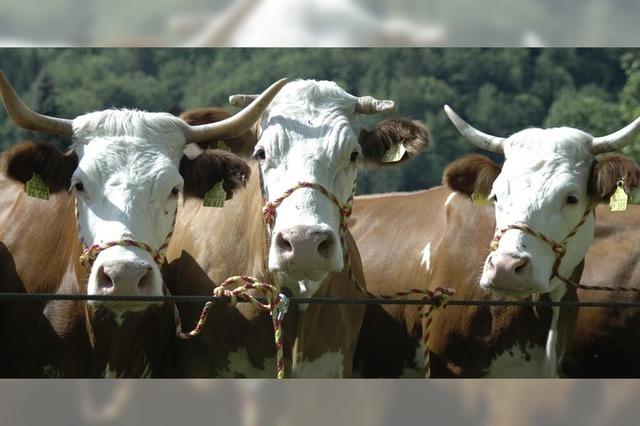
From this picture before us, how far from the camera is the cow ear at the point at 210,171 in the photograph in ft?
16.9

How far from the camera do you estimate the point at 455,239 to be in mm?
6242

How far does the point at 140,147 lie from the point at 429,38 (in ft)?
10.6

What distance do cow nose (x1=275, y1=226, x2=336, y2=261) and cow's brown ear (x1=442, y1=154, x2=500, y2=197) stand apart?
146cm

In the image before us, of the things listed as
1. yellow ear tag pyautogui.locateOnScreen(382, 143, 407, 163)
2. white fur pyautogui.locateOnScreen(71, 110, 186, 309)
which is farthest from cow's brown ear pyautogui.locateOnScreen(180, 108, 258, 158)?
yellow ear tag pyautogui.locateOnScreen(382, 143, 407, 163)

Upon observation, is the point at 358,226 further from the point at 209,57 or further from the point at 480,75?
the point at 209,57

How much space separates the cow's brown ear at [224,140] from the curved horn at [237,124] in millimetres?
106

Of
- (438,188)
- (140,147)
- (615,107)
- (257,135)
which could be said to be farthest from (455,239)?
(615,107)

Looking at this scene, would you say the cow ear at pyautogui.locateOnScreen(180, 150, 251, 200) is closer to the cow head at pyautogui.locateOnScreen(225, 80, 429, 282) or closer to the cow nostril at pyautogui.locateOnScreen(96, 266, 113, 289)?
the cow head at pyautogui.locateOnScreen(225, 80, 429, 282)

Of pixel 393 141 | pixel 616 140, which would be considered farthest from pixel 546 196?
pixel 393 141

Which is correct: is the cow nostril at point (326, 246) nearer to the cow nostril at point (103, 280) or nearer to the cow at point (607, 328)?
the cow nostril at point (103, 280)

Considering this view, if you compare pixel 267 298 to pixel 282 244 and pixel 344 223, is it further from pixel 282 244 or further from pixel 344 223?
pixel 344 223

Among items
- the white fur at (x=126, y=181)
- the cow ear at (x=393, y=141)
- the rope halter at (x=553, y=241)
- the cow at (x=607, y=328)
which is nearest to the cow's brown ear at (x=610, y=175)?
the rope halter at (x=553, y=241)

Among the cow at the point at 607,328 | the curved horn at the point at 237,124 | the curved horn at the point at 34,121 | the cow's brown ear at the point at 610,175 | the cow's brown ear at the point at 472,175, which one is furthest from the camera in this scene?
the cow at the point at 607,328

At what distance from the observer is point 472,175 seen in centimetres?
604
